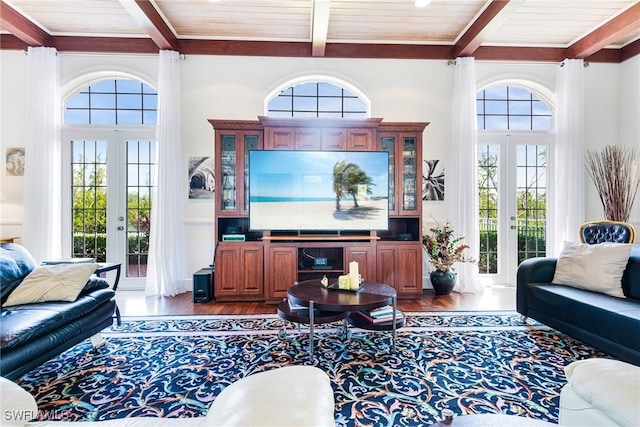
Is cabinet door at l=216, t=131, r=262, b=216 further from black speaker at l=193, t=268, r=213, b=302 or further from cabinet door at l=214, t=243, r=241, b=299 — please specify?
black speaker at l=193, t=268, r=213, b=302

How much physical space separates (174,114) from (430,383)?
438 cm

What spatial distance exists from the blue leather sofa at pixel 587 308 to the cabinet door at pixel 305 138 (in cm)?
278

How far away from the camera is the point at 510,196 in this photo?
482 cm

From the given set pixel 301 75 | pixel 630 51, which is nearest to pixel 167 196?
pixel 301 75

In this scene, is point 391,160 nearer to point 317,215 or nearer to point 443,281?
point 317,215

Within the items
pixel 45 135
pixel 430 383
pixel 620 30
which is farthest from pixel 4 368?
pixel 620 30

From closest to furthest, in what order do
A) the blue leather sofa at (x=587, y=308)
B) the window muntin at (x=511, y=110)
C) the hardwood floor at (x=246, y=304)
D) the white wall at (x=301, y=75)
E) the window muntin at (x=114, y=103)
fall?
the blue leather sofa at (x=587, y=308) → the hardwood floor at (x=246, y=304) → the white wall at (x=301, y=75) → the window muntin at (x=114, y=103) → the window muntin at (x=511, y=110)

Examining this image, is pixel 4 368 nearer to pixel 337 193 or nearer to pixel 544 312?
pixel 337 193

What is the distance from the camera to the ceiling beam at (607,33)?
378 centimetres

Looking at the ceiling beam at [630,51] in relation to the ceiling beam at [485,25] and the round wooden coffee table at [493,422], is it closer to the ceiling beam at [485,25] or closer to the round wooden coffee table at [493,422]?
the ceiling beam at [485,25]

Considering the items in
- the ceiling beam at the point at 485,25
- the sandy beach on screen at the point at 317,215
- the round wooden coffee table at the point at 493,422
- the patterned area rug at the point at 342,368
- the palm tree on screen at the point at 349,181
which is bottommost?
the patterned area rug at the point at 342,368

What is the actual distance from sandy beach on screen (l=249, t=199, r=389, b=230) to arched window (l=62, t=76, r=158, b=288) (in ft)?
6.15

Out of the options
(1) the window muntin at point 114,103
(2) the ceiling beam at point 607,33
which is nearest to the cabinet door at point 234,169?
(1) the window muntin at point 114,103

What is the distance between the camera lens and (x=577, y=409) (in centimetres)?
121
